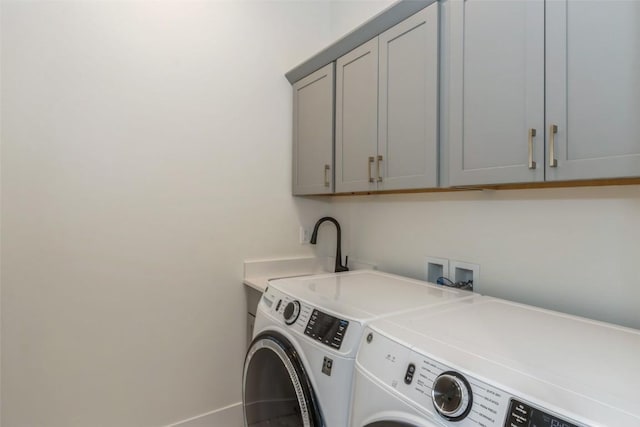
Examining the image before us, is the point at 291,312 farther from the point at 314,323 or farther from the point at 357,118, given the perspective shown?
the point at 357,118

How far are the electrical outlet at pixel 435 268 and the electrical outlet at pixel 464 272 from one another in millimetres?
42

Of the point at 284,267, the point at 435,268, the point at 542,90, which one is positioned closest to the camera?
the point at 542,90

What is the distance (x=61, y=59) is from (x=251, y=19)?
3.41ft

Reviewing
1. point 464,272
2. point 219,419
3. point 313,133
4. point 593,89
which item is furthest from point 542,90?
point 219,419

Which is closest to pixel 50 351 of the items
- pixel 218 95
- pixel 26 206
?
pixel 26 206

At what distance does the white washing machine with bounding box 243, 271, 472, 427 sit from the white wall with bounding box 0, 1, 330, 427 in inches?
26.3

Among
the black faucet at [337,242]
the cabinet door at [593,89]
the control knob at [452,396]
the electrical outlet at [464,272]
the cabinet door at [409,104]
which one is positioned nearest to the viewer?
the control knob at [452,396]

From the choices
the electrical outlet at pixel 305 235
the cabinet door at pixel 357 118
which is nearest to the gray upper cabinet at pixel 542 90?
the cabinet door at pixel 357 118

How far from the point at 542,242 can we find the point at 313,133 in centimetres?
131

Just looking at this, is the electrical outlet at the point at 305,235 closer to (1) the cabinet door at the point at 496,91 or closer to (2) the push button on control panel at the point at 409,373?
(1) the cabinet door at the point at 496,91

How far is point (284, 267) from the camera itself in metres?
2.22

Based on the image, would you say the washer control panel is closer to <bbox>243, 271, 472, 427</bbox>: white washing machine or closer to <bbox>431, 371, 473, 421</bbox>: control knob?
<bbox>243, 271, 472, 427</bbox>: white washing machine

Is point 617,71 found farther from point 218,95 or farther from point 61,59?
point 61,59

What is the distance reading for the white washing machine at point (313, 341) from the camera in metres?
1.00
